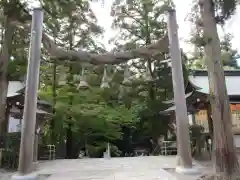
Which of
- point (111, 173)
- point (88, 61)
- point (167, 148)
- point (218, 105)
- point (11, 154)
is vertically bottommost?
point (111, 173)

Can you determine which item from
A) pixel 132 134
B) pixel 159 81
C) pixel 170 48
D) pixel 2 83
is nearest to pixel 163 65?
pixel 159 81

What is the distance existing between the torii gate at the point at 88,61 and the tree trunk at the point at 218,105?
110 centimetres

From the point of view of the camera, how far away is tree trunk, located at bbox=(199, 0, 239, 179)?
5715 mm

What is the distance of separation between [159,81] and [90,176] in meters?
7.99

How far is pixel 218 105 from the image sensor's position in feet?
19.8

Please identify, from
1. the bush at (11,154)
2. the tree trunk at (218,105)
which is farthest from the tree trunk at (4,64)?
the tree trunk at (218,105)

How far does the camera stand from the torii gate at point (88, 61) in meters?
6.59

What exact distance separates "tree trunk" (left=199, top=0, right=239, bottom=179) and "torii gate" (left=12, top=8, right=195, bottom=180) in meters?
1.10

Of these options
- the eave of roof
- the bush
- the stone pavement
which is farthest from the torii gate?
the eave of roof

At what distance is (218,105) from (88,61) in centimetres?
404

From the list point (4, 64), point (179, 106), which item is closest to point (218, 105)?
point (179, 106)

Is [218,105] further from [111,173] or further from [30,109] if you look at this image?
[30,109]

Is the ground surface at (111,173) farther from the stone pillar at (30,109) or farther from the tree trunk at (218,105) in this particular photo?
the tree trunk at (218,105)

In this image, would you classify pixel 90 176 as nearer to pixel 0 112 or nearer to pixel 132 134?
pixel 0 112
